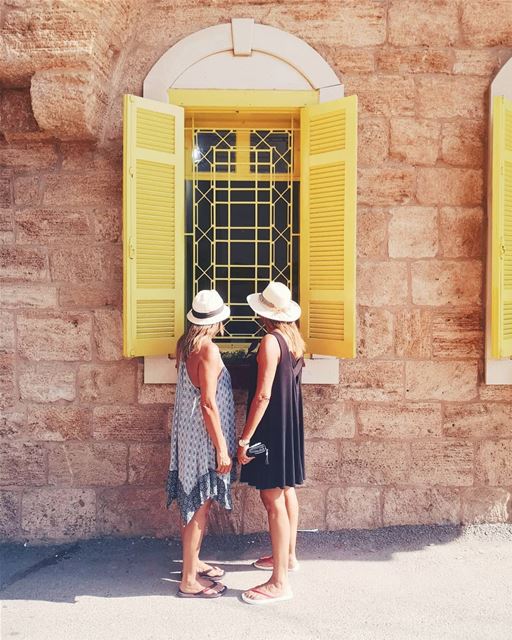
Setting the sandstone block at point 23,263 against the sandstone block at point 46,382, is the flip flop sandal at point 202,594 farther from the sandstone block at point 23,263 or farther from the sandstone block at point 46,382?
the sandstone block at point 23,263

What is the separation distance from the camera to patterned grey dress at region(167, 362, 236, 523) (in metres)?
3.93

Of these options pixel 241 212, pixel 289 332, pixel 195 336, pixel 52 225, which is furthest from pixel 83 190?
pixel 289 332

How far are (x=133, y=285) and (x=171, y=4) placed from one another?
2.01m

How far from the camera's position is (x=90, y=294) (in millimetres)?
4898

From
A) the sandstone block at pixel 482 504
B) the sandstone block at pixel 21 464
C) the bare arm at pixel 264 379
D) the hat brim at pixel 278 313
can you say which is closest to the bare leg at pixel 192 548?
the bare arm at pixel 264 379

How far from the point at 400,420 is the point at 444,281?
1.04 metres

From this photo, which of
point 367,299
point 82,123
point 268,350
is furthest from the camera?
point 367,299

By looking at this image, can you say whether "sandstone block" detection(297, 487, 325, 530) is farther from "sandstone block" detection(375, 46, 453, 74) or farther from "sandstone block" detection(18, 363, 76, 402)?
"sandstone block" detection(375, 46, 453, 74)

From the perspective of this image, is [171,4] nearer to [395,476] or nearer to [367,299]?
→ [367,299]

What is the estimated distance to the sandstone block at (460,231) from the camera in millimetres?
4914

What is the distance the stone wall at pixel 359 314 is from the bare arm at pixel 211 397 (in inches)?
44.2

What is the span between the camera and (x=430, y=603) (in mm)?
3953

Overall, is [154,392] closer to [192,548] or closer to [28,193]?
[192,548]

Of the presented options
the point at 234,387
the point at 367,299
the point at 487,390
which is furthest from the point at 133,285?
the point at 487,390
